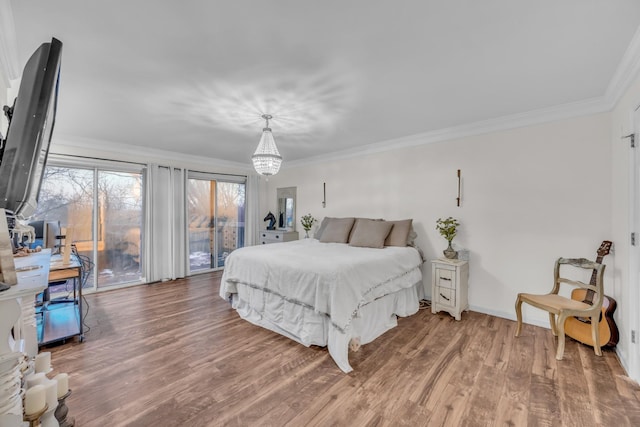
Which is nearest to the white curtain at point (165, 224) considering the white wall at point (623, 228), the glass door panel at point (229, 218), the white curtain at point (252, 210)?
the glass door panel at point (229, 218)

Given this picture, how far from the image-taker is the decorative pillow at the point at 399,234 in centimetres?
354

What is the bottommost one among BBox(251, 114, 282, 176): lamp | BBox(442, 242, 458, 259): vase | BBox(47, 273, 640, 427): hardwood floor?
BBox(47, 273, 640, 427): hardwood floor

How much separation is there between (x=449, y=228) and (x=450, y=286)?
72 cm

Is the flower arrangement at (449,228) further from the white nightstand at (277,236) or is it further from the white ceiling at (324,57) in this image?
the white nightstand at (277,236)

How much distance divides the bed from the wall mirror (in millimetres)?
2169

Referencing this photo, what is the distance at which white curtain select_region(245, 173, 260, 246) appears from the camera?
586cm

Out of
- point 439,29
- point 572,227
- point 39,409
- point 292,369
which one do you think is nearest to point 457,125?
point 572,227

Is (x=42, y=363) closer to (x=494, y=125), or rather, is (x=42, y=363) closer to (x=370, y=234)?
(x=370, y=234)

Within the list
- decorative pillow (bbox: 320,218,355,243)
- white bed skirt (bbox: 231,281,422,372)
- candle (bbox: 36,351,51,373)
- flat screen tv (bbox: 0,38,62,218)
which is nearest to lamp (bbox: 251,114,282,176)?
white bed skirt (bbox: 231,281,422,372)

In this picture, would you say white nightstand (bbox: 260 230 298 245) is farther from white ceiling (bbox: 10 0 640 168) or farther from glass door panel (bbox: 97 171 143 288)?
white ceiling (bbox: 10 0 640 168)

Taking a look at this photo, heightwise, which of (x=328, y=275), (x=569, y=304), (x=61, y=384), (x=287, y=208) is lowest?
(x=61, y=384)

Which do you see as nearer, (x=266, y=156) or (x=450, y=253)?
(x=266, y=156)

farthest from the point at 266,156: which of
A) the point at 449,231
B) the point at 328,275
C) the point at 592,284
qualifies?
the point at 592,284

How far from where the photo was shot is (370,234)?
3631 mm
